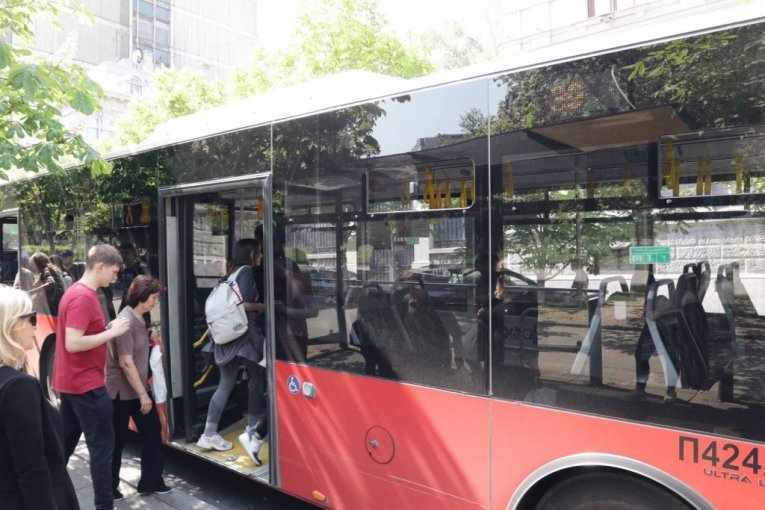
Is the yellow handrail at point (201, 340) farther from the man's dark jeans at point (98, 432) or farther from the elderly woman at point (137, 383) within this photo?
the man's dark jeans at point (98, 432)

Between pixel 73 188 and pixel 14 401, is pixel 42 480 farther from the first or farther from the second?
pixel 73 188

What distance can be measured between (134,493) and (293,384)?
2.01 m

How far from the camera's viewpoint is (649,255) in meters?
2.53

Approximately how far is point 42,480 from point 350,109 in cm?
250

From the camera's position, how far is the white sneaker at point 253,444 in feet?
14.6

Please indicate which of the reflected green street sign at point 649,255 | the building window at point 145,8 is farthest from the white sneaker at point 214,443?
the building window at point 145,8

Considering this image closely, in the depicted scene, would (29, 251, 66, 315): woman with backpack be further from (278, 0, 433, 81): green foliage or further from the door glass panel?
(278, 0, 433, 81): green foliage

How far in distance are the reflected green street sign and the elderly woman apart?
3325 mm

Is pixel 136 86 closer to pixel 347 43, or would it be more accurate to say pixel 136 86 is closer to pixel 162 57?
pixel 162 57

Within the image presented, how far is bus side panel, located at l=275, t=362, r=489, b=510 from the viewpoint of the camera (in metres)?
3.08

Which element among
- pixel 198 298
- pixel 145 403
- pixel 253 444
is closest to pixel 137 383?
pixel 145 403

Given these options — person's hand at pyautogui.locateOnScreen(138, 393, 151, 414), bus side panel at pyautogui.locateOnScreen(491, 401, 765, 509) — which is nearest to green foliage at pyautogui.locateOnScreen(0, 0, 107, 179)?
person's hand at pyautogui.locateOnScreen(138, 393, 151, 414)

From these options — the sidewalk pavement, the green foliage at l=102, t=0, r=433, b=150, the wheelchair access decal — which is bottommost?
the sidewalk pavement

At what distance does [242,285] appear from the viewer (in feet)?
15.4
